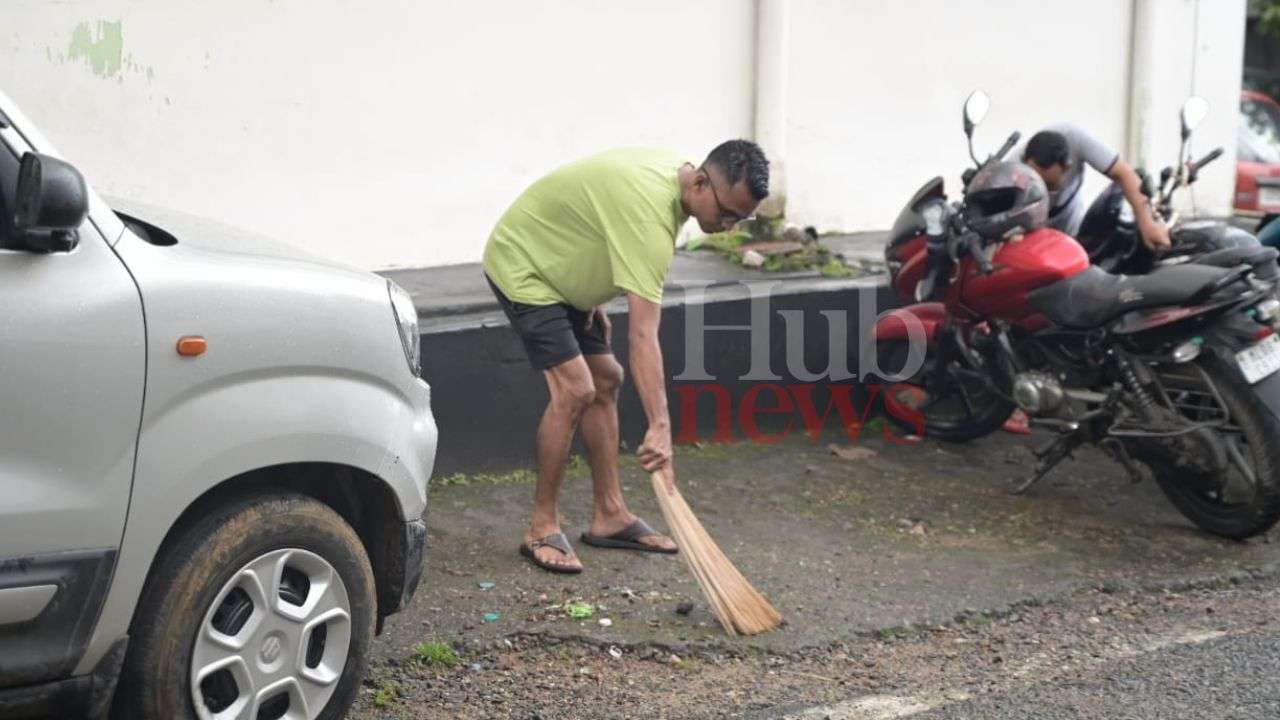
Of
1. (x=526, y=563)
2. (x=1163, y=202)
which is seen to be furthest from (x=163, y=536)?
(x=1163, y=202)

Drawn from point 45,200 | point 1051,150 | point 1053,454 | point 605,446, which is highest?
point 45,200

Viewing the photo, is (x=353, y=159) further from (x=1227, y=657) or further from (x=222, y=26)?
(x=1227, y=657)

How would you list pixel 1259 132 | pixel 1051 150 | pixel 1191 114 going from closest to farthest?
pixel 1051 150
pixel 1191 114
pixel 1259 132

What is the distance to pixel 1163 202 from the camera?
7.22 metres

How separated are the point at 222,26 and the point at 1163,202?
447 centimetres

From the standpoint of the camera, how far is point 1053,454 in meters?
6.73

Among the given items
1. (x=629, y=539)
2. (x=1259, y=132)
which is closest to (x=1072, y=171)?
(x=629, y=539)

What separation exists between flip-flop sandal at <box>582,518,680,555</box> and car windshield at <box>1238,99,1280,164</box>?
34.3ft

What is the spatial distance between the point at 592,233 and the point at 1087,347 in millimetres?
2373

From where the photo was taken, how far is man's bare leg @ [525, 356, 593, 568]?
18.4 feet

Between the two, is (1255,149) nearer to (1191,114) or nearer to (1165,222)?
(1191,114)

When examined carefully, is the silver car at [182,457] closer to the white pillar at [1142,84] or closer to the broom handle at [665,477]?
the broom handle at [665,477]

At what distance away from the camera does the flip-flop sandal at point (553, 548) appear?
18.5ft

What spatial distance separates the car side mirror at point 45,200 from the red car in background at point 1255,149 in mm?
10360
